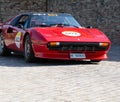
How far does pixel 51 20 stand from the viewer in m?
11.9

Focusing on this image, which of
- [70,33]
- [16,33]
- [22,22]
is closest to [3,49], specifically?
[22,22]

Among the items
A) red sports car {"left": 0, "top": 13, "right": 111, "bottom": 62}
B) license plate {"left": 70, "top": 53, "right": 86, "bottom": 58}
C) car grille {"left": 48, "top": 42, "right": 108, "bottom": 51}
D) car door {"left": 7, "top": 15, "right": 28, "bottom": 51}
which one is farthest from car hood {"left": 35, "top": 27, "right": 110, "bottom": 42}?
car door {"left": 7, "top": 15, "right": 28, "bottom": 51}

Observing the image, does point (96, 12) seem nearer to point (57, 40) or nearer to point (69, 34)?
point (69, 34)

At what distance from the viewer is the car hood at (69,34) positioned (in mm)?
10578

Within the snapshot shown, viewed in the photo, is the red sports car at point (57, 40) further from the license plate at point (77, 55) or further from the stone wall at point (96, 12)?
the stone wall at point (96, 12)

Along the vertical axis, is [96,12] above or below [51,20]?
below

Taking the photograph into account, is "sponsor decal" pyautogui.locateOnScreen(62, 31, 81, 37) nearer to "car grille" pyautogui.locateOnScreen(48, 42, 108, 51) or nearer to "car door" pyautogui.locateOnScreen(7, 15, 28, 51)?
"car grille" pyautogui.locateOnScreen(48, 42, 108, 51)

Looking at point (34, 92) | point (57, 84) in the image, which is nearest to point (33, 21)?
point (57, 84)

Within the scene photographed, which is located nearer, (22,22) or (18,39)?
(18,39)

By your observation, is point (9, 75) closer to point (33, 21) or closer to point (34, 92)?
point (34, 92)

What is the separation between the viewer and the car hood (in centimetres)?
1058

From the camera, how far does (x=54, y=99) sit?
6.51 meters

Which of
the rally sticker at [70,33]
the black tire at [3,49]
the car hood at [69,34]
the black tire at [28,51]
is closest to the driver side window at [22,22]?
the black tire at [28,51]

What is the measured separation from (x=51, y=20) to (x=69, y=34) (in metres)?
1.23
